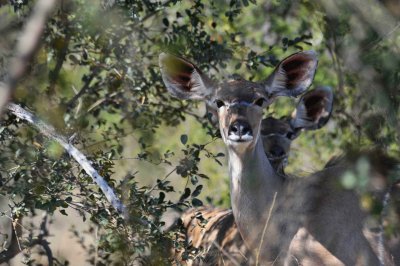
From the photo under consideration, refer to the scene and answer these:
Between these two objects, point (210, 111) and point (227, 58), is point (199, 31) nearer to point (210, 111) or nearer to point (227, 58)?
point (227, 58)

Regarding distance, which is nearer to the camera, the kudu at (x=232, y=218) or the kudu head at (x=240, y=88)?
the kudu head at (x=240, y=88)

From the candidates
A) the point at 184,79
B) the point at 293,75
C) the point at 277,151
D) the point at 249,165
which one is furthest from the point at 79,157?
the point at 277,151

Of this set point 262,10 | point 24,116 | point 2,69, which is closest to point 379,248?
point 24,116

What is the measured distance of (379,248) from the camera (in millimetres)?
5043

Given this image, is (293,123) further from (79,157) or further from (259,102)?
(79,157)

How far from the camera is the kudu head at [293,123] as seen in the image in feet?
22.7

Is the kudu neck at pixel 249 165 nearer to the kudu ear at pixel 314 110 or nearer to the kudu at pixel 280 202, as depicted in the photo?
the kudu at pixel 280 202

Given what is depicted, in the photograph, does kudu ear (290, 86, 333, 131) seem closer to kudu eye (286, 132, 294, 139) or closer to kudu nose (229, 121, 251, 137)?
kudu eye (286, 132, 294, 139)

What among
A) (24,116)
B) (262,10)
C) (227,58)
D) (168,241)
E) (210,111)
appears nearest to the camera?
(24,116)

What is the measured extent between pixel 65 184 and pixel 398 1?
7.26 feet

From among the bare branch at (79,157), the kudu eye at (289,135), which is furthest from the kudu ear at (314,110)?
the bare branch at (79,157)

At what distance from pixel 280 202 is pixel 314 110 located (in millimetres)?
2225

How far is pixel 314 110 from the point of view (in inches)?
293

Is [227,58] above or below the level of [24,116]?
below
